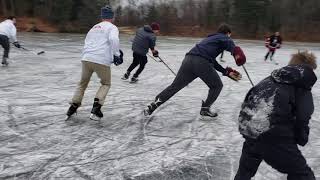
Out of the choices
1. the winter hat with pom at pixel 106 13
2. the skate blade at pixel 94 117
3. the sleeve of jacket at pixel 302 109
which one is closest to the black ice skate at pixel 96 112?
the skate blade at pixel 94 117

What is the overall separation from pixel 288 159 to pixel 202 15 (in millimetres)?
39264

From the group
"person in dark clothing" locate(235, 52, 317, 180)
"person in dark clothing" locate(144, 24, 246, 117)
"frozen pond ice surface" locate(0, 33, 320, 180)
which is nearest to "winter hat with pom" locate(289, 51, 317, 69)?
"person in dark clothing" locate(235, 52, 317, 180)

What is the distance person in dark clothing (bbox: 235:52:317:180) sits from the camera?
3.56 m

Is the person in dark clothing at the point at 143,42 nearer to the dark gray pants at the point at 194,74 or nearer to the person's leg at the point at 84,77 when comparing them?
the dark gray pants at the point at 194,74

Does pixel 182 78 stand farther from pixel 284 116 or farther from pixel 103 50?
pixel 284 116

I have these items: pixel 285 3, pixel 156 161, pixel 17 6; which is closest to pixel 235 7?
pixel 285 3

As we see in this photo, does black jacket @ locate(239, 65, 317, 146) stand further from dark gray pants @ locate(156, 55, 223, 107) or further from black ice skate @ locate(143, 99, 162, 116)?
black ice skate @ locate(143, 99, 162, 116)

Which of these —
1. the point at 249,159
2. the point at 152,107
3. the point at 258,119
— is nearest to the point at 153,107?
the point at 152,107

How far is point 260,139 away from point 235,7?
122 ft

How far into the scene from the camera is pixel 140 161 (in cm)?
543

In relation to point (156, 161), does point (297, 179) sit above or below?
above

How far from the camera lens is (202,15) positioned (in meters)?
42.2

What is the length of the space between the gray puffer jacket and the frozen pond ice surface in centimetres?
88

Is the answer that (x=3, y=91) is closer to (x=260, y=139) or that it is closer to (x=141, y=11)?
(x=260, y=139)
